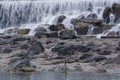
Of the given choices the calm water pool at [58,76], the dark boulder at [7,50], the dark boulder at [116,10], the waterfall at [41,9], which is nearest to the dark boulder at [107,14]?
the dark boulder at [116,10]

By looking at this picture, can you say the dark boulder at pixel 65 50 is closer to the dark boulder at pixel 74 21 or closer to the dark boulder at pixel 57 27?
the dark boulder at pixel 57 27

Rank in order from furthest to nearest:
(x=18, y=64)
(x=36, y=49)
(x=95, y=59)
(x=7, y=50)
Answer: (x=7, y=50)
(x=36, y=49)
(x=95, y=59)
(x=18, y=64)

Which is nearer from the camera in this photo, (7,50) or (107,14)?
(7,50)

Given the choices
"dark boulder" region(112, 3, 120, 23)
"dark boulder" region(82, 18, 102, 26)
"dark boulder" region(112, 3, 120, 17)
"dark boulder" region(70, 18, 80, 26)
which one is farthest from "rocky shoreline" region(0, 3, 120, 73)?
"dark boulder" region(112, 3, 120, 17)

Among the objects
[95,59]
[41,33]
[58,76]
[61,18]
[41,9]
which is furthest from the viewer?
[41,9]

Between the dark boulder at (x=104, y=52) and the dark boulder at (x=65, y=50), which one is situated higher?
the dark boulder at (x=65, y=50)

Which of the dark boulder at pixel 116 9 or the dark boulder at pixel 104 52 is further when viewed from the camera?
the dark boulder at pixel 116 9

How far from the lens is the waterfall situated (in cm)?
5347

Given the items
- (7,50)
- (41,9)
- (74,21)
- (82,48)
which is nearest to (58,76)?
(82,48)

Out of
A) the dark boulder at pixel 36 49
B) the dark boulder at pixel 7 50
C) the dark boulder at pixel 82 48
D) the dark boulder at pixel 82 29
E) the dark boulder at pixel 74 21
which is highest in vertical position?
the dark boulder at pixel 36 49

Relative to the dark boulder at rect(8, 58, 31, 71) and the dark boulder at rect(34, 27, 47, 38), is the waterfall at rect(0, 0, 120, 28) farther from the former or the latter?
the dark boulder at rect(8, 58, 31, 71)

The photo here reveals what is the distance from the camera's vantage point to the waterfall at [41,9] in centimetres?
5347

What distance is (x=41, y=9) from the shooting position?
184 feet

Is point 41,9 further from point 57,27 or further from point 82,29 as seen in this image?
point 82,29
